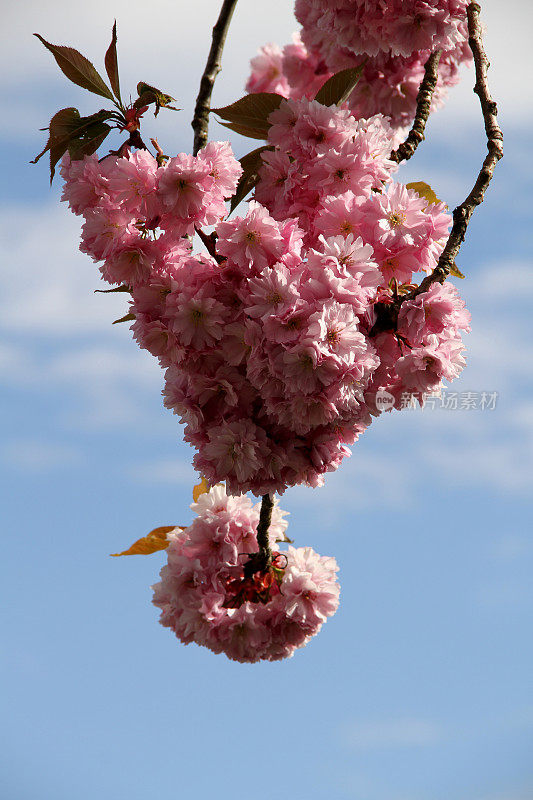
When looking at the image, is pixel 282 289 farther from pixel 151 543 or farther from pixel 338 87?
pixel 151 543

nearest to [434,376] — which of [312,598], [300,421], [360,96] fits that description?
[300,421]

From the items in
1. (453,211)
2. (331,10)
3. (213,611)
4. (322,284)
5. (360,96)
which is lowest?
(213,611)

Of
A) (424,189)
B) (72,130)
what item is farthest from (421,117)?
(72,130)

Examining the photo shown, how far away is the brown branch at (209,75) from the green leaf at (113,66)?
0.80ft

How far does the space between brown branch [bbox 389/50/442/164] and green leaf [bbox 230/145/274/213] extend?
0.36 m

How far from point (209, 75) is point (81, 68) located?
1.28 ft

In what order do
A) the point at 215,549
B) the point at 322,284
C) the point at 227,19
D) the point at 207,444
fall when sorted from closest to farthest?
the point at 322,284
the point at 207,444
the point at 227,19
the point at 215,549

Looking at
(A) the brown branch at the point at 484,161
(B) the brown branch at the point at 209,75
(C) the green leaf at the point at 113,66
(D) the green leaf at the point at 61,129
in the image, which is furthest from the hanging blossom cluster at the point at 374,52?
(D) the green leaf at the point at 61,129

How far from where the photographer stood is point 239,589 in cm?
235

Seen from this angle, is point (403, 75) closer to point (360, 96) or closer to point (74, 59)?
point (360, 96)

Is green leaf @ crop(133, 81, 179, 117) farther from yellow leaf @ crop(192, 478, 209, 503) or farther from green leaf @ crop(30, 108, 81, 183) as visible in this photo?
yellow leaf @ crop(192, 478, 209, 503)

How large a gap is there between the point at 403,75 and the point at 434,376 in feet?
5.68

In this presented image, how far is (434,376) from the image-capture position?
1652 mm

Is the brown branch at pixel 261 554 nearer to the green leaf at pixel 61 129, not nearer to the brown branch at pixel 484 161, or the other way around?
the brown branch at pixel 484 161
